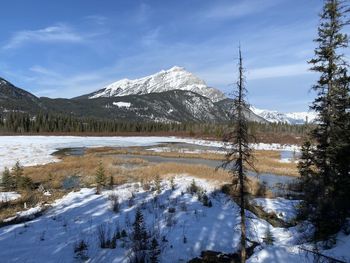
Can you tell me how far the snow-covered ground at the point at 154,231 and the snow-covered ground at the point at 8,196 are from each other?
3658 millimetres

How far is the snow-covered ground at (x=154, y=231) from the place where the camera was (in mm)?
9367

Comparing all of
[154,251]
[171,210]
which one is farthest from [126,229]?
[171,210]

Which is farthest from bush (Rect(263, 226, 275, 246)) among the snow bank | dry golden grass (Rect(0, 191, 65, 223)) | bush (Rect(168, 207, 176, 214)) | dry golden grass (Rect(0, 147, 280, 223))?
dry golden grass (Rect(0, 191, 65, 223))

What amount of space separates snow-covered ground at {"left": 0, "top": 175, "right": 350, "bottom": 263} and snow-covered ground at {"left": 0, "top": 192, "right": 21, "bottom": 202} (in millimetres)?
3658

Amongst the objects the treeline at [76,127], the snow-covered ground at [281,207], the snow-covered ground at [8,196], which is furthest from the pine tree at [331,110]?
the treeline at [76,127]

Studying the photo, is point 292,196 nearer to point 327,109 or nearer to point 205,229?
point 327,109

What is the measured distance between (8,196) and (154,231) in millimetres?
12001

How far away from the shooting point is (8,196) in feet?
64.6

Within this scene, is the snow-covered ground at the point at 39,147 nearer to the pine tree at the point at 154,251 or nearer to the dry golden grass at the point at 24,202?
the dry golden grass at the point at 24,202

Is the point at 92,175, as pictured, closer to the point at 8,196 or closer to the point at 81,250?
the point at 8,196

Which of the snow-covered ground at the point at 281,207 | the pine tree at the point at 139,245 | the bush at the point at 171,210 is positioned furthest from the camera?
the snow-covered ground at the point at 281,207

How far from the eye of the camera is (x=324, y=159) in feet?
58.0

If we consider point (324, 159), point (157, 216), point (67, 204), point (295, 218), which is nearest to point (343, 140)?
point (324, 159)

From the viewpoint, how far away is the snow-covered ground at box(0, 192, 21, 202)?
61.5ft
